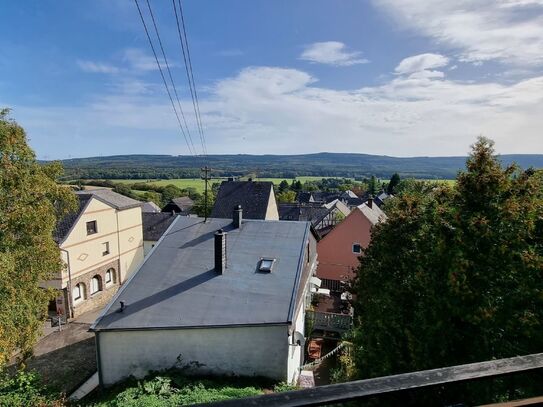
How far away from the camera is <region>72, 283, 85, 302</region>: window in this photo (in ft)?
71.3

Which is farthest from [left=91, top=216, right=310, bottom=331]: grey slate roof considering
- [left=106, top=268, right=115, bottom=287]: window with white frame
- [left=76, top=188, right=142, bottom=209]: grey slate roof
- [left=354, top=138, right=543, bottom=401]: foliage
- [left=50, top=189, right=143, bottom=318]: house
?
[left=106, top=268, right=115, bottom=287]: window with white frame

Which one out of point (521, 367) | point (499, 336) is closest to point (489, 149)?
point (499, 336)

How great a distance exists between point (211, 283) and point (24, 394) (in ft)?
21.5

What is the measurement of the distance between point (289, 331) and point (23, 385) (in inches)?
347

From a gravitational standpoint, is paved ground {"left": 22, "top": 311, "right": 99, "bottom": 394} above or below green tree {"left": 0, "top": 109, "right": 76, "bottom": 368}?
below

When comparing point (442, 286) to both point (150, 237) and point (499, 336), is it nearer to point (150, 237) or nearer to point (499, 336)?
point (499, 336)

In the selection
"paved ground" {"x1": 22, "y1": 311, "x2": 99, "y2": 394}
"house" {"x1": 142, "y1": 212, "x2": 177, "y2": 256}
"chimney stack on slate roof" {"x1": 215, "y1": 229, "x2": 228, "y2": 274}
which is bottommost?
"paved ground" {"x1": 22, "y1": 311, "x2": 99, "y2": 394}

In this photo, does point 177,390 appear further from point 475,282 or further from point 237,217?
point 475,282

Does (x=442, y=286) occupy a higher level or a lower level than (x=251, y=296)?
higher

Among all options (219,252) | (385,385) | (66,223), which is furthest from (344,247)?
(385,385)

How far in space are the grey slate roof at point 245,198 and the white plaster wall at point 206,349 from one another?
56.1 ft

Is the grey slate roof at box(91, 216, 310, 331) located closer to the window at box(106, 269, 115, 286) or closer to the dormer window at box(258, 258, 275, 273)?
the dormer window at box(258, 258, 275, 273)

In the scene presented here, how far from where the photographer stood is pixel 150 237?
111 ft

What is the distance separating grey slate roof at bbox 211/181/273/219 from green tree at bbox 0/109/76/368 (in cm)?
1747
